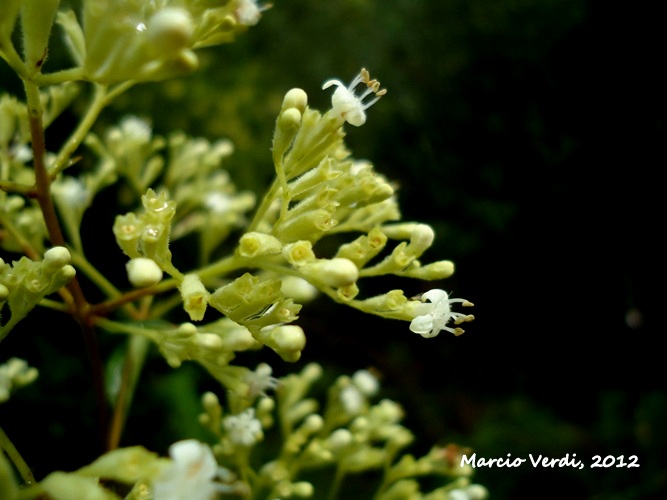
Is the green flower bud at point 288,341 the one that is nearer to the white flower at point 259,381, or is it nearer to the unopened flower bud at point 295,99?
the white flower at point 259,381

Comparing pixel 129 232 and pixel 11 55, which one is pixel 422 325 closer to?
pixel 129 232

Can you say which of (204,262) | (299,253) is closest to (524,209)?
(204,262)

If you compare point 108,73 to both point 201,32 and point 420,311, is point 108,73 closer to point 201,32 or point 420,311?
point 201,32

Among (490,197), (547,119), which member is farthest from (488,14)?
(490,197)

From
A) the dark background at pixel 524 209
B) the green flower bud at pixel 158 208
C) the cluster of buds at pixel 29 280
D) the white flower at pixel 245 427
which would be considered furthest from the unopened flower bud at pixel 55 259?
the dark background at pixel 524 209

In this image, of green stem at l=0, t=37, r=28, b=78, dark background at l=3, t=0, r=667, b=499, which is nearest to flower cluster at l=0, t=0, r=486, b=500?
green stem at l=0, t=37, r=28, b=78

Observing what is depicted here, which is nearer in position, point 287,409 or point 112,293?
point 112,293

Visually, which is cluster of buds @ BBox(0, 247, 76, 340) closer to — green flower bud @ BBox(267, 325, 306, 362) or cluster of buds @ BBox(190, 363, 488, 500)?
green flower bud @ BBox(267, 325, 306, 362)
